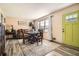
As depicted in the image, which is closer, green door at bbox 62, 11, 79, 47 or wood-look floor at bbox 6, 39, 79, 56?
wood-look floor at bbox 6, 39, 79, 56

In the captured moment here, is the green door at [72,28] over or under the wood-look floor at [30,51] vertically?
over

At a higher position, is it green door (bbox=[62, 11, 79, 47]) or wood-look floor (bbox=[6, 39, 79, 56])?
green door (bbox=[62, 11, 79, 47])

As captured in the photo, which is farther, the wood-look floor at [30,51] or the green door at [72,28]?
the green door at [72,28]

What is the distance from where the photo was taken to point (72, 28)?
133 inches

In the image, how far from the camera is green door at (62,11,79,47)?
3.13 metres

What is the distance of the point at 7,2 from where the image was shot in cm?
236

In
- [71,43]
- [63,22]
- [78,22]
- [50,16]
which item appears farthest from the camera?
[50,16]

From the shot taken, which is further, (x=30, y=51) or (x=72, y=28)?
(x=72, y=28)

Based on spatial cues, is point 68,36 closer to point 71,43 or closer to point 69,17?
point 71,43

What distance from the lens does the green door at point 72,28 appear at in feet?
10.3

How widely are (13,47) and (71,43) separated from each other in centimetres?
182

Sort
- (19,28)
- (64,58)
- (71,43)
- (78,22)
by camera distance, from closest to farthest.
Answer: (64,58)
(19,28)
(78,22)
(71,43)

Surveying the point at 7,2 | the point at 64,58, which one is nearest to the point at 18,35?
the point at 7,2

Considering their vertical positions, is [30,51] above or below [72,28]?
below
